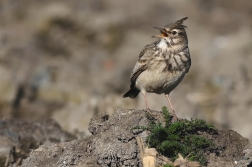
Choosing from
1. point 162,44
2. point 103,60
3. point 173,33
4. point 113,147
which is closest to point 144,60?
Result: point 162,44

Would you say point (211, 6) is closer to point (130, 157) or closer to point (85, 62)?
point (85, 62)

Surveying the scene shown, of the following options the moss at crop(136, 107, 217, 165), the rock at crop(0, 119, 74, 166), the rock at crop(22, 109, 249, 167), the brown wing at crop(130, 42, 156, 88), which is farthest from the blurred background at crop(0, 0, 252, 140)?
the moss at crop(136, 107, 217, 165)

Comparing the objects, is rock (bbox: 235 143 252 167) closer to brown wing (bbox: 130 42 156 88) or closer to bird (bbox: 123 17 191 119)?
bird (bbox: 123 17 191 119)

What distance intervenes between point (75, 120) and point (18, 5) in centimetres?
1107

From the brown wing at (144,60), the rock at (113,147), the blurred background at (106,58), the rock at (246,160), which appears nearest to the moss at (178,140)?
the rock at (113,147)

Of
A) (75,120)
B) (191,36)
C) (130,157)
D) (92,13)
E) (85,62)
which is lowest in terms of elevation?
(130,157)

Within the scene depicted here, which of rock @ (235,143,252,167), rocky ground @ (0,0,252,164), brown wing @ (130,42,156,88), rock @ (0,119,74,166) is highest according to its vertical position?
rocky ground @ (0,0,252,164)

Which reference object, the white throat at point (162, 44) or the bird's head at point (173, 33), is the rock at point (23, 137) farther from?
the bird's head at point (173, 33)

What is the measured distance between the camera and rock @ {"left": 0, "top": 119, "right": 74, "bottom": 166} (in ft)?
31.8

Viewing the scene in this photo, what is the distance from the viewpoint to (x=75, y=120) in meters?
12.6

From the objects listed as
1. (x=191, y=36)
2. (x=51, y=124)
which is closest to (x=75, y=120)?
(x=51, y=124)

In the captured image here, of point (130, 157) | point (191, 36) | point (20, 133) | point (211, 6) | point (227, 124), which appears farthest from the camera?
point (211, 6)

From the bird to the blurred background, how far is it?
7.44 feet

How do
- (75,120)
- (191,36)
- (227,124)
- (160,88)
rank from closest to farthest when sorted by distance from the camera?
1. (160,88)
2. (75,120)
3. (227,124)
4. (191,36)
